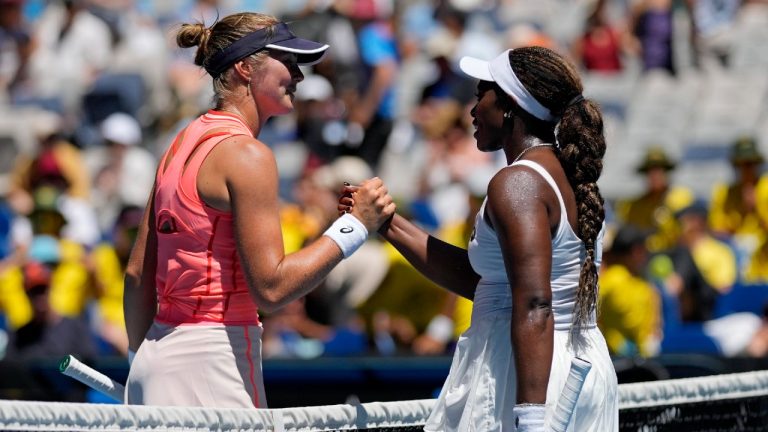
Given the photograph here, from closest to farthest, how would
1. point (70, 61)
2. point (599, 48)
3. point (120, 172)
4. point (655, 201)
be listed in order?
point (655, 201) → point (120, 172) → point (599, 48) → point (70, 61)

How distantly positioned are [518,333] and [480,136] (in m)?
0.63

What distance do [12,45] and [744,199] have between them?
9324 mm

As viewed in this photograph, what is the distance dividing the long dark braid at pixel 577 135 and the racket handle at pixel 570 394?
0.25 meters

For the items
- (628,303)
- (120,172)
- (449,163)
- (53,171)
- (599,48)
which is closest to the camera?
(628,303)

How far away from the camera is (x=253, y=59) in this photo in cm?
379

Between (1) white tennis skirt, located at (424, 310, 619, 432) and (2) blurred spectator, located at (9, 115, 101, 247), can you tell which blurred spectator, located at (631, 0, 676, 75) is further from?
Result: (1) white tennis skirt, located at (424, 310, 619, 432)

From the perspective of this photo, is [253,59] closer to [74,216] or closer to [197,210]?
[197,210]

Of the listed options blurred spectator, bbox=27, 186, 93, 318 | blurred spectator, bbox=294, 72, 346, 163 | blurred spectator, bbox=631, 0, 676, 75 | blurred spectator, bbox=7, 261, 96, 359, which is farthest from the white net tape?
blurred spectator, bbox=631, 0, 676, 75

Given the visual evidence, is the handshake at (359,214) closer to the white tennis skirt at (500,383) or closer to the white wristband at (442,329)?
the white tennis skirt at (500,383)

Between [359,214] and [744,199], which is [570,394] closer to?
[359,214]

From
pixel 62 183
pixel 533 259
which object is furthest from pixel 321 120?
pixel 533 259

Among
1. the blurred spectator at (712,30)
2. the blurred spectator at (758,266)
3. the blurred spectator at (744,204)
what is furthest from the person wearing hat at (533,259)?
the blurred spectator at (712,30)

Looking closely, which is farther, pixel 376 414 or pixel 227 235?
pixel 376 414

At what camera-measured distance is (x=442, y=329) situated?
8875 mm
